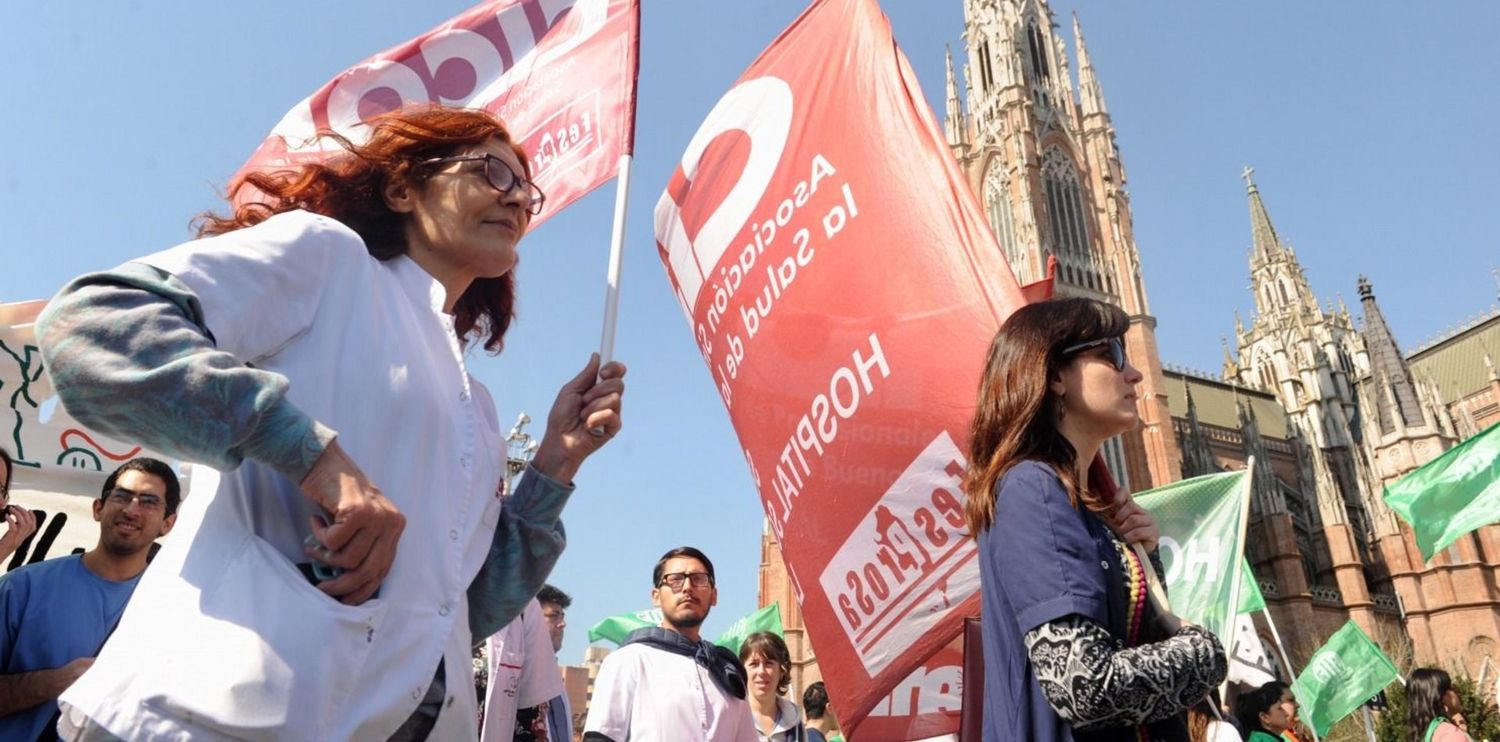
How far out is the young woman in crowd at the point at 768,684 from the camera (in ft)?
18.5

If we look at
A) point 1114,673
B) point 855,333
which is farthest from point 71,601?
point 1114,673

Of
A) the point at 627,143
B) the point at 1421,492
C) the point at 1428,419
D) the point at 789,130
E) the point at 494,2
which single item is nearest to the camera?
the point at 627,143

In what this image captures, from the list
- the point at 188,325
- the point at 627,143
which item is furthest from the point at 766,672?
the point at 188,325

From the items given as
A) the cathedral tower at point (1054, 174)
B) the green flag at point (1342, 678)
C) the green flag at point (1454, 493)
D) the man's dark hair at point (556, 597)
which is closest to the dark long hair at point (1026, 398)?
the man's dark hair at point (556, 597)

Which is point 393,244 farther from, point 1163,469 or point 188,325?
point 1163,469

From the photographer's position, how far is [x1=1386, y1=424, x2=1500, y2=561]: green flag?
25.6ft

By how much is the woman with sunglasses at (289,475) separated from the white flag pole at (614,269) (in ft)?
2.04

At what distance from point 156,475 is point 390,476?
8.82ft

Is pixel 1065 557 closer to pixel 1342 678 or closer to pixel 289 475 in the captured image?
pixel 289 475

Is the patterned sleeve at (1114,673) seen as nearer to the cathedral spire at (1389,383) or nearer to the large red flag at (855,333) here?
the large red flag at (855,333)

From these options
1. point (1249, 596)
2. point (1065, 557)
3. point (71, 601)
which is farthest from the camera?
point (1249, 596)

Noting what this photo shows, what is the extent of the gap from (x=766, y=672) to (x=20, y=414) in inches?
178

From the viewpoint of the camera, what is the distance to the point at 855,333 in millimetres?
3674

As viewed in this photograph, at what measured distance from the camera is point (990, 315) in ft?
11.2
